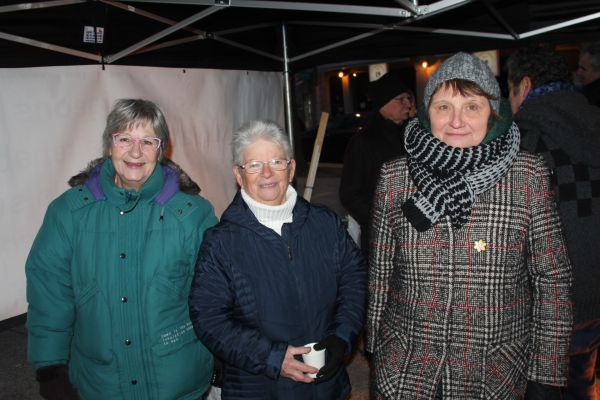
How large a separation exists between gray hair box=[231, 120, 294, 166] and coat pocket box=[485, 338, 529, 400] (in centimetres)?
124

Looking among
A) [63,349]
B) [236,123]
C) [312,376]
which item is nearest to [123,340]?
[63,349]

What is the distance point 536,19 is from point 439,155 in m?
2.81

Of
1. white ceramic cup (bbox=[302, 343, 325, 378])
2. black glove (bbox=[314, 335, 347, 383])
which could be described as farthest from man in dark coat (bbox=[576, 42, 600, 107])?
white ceramic cup (bbox=[302, 343, 325, 378])

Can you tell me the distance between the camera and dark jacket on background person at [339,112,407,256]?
416 centimetres

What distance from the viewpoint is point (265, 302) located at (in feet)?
7.07

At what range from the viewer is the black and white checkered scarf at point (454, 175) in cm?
195

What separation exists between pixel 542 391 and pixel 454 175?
96cm

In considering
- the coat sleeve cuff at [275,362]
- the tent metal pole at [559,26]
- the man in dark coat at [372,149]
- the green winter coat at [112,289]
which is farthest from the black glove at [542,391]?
the tent metal pole at [559,26]

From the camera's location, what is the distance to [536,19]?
13.4 feet

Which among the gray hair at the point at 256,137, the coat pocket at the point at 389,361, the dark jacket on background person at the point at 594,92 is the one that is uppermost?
the dark jacket on background person at the point at 594,92

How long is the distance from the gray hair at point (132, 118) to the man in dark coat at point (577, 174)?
179 centimetres

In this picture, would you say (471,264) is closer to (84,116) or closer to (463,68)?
(463,68)

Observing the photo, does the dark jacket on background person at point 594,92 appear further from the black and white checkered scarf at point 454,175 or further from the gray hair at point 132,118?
the gray hair at point 132,118

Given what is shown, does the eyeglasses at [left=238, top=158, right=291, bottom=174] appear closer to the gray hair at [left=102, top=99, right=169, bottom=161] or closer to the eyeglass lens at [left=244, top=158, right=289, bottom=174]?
the eyeglass lens at [left=244, top=158, right=289, bottom=174]
